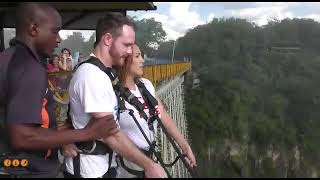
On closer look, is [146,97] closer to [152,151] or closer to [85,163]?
[152,151]

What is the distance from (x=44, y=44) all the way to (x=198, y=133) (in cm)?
4567

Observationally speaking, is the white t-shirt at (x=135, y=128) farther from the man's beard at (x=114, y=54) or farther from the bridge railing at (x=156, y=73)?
the bridge railing at (x=156, y=73)

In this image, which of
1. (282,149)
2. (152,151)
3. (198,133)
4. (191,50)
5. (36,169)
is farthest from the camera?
(282,149)

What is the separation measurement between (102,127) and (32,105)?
10.2 inches

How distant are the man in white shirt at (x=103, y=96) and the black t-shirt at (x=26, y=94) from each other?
0.58 ft

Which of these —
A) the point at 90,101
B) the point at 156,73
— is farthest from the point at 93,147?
the point at 156,73

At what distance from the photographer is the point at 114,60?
186 cm

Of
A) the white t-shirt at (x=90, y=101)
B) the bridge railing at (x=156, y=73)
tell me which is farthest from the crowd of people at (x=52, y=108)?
the bridge railing at (x=156, y=73)

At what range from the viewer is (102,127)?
1533 mm

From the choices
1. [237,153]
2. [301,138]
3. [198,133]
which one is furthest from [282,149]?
[198,133]

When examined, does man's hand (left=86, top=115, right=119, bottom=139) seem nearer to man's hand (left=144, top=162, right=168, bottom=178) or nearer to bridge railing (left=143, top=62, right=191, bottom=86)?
man's hand (left=144, top=162, right=168, bottom=178)

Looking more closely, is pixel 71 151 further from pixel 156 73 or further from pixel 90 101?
pixel 156 73

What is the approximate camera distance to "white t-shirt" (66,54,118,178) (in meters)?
1.64

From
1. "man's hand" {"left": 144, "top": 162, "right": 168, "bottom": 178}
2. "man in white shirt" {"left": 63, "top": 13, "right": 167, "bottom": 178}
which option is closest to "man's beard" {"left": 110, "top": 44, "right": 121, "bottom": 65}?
"man in white shirt" {"left": 63, "top": 13, "right": 167, "bottom": 178}
